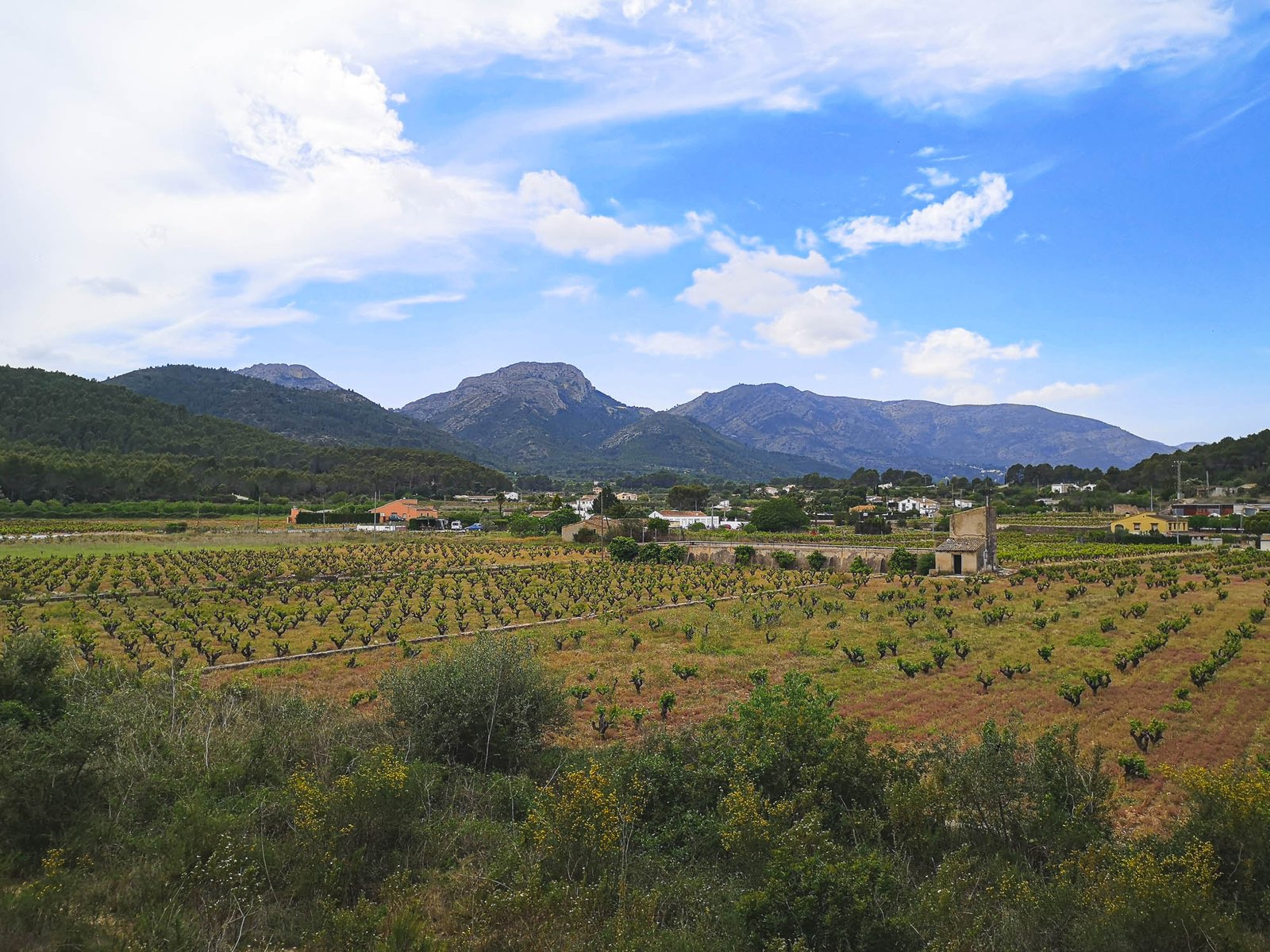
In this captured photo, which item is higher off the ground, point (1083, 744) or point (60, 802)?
point (60, 802)

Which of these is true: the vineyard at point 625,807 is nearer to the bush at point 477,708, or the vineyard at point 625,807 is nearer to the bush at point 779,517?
the bush at point 477,708

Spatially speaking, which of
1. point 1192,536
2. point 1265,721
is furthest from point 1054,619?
point 1192,536

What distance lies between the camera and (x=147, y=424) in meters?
120

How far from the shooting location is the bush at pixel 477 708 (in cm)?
961

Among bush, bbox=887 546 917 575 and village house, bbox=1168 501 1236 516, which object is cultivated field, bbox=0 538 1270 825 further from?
village house, bbox=1168 501 1236 516

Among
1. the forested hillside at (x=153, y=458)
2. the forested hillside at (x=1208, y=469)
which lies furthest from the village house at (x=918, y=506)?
the forested hillside at (x=153, y=458)

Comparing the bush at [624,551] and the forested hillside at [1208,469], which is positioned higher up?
the forested hillside at [1208,469]

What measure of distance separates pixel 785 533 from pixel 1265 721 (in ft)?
174

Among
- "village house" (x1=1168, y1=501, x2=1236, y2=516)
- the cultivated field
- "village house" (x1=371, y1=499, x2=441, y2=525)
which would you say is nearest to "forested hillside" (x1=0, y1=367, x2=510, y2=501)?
"village house" (x1=371, y1=499, x2=441, y2=525)

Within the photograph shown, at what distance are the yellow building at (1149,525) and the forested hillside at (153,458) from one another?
3844 inches

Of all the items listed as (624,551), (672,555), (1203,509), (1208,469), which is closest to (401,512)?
(624,551)

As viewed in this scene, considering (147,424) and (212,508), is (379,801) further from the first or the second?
(147,424)

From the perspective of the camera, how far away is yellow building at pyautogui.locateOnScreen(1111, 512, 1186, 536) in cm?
5966

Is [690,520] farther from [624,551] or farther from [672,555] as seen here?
[624,551]
